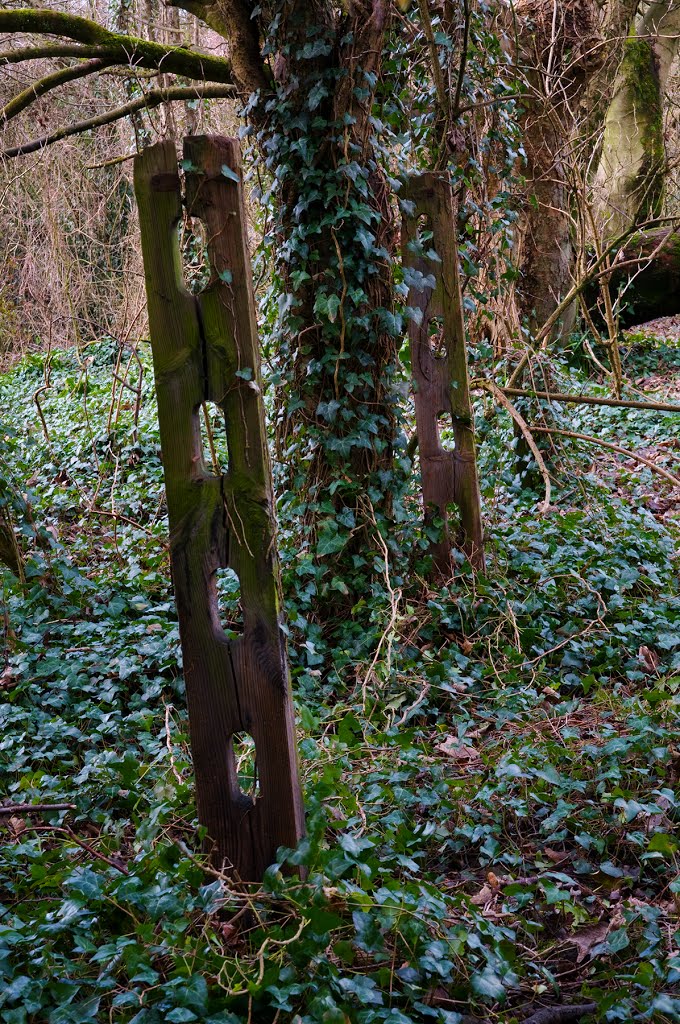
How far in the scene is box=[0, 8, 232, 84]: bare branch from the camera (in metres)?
5.18

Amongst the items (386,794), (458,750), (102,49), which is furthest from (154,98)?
(386,794)

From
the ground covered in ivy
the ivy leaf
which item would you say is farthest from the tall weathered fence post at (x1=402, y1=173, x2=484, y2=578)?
the ivy leaf

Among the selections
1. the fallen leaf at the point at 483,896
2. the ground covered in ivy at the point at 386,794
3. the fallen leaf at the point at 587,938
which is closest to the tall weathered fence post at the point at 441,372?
the ground covered in ivy at the point at 386,794

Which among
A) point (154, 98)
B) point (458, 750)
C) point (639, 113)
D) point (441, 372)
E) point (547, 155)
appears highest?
point (639, 113)

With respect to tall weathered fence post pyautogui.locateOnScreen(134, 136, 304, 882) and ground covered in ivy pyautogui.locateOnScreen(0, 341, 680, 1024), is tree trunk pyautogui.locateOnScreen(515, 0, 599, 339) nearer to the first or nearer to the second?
ground covered in ivy pyautogui.locateOnScreen(0, 341, 680, 1024)

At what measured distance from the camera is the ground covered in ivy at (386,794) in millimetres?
2318

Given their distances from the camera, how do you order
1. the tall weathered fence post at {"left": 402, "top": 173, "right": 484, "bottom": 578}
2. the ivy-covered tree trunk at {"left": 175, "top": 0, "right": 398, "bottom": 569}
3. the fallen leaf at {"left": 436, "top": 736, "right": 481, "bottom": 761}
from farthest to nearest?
the tall weathered fence post at {"left": 402, "top": 173, "right": 484, "bottom": 578} → the ivy-covered tree trunk at {"left": 175, "top": 0, "right": 398, "bottom": 569} → the fallen leaf at {"left": 436, "top": 736, "right": 481, "bottom": 761}

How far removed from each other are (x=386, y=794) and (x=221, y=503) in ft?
4.29

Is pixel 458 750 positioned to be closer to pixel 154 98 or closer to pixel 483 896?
pixel 483 896

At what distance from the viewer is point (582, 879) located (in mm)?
2963

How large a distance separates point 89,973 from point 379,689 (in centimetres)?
204

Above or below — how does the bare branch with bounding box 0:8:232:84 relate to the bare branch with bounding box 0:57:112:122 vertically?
above

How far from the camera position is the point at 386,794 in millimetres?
3168

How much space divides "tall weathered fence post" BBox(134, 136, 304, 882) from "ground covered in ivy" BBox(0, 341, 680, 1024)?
0.19m
